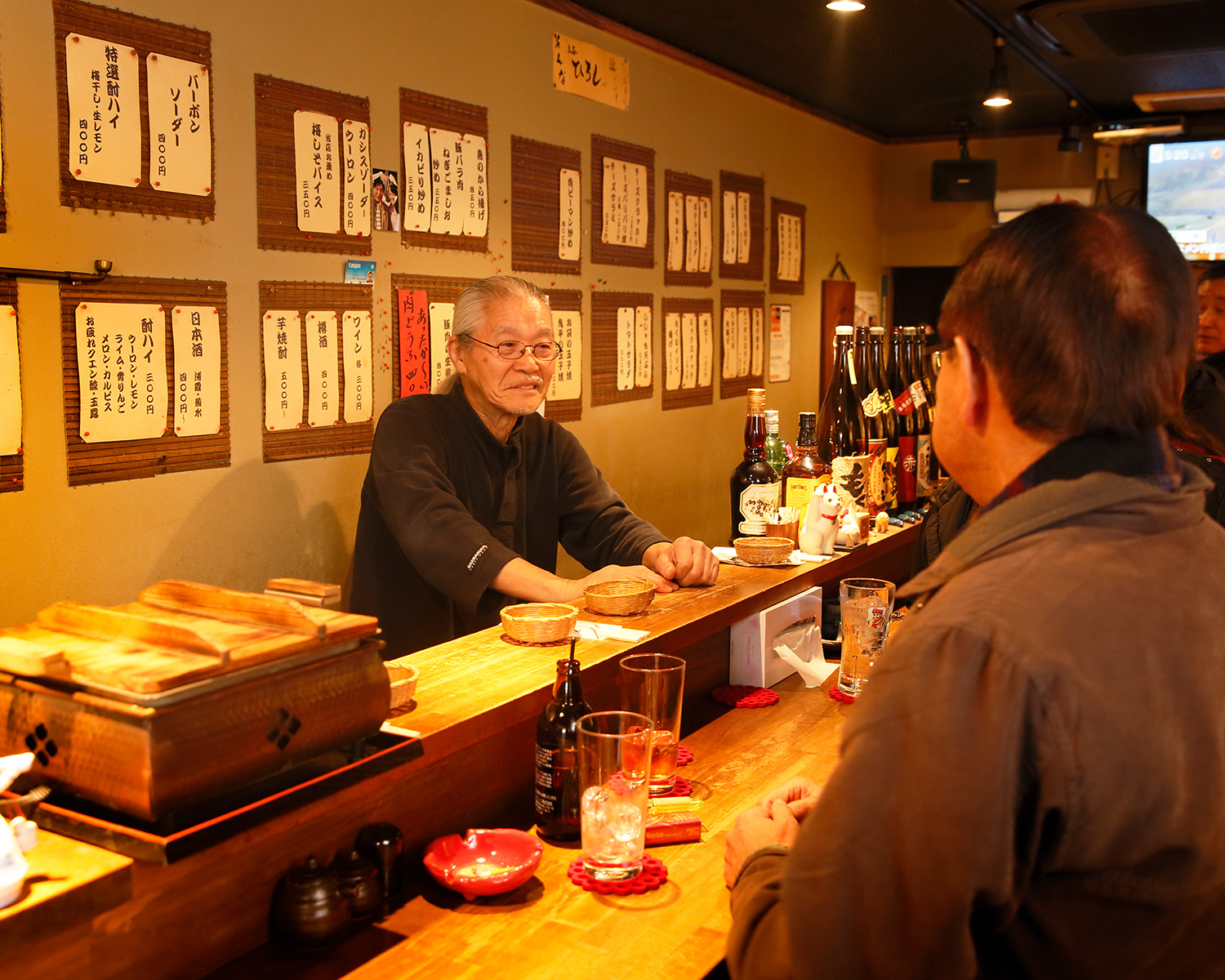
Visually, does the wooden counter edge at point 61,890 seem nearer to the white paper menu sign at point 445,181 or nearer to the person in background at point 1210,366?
the white paper menu sign at point 445,181

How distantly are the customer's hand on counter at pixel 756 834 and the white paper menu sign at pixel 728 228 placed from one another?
149 inches

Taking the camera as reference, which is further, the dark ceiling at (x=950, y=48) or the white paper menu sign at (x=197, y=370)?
the dark ceiling at (x=950, y=48)

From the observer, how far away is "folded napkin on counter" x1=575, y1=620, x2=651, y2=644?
6.07 ft

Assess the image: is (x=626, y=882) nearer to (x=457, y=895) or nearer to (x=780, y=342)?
(x=457, y=895)

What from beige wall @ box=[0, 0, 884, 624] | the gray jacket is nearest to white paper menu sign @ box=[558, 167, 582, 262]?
beige wall @ box=[0, 0, 884, 624]

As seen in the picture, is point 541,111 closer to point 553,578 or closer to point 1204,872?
point 553,578

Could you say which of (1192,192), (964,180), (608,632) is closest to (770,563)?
(608,632)

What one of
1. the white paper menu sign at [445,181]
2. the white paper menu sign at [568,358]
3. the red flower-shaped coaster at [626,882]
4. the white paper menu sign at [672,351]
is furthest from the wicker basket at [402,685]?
the white paper menu sign at [672,351]

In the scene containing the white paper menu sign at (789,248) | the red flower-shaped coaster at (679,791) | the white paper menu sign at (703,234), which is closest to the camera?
the red flower-shaped coaster at (679,791)

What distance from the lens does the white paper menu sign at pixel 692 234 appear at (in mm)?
4543

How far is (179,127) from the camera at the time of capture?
2414mm

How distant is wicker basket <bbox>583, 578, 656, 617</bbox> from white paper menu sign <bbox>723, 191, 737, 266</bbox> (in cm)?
310

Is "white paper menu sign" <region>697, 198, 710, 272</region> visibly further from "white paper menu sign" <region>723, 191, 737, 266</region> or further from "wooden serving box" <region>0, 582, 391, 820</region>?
"wooden serving box" <region>0, 582, 391, 820</region>

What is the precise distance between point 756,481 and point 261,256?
132cm
